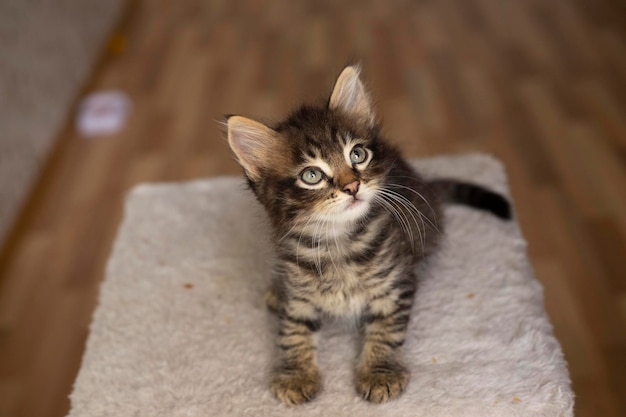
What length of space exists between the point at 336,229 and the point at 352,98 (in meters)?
0.30

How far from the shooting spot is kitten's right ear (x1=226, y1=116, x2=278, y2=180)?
1.20 metres

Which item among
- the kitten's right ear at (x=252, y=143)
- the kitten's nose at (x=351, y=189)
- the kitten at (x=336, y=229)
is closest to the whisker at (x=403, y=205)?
the kitten at (x=336, y=229)

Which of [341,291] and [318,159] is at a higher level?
[318,159]

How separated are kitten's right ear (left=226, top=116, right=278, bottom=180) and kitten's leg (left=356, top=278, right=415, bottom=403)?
0.41 m

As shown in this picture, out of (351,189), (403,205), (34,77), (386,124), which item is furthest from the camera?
(34,77)

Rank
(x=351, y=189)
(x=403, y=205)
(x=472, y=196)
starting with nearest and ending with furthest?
(x=351, y=189), (x=403, y=205), (x=472, y=196)

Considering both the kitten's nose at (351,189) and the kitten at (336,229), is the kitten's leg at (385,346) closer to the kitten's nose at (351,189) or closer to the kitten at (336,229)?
the kitten at (336,229)

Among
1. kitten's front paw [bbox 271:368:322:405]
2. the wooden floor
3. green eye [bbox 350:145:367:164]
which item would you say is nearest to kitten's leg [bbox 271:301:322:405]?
kitten's front paw [bbox 271:368:322:405]

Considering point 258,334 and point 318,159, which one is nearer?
point 318,159

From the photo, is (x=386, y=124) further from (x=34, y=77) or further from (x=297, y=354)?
(x=34, y=77)

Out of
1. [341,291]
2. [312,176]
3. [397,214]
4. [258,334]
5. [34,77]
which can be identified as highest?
[312,176]

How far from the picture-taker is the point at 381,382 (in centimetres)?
128

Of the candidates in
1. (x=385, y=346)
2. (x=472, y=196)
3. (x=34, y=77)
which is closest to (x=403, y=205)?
(x=385, y=346)

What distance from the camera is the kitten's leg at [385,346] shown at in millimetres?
1292
